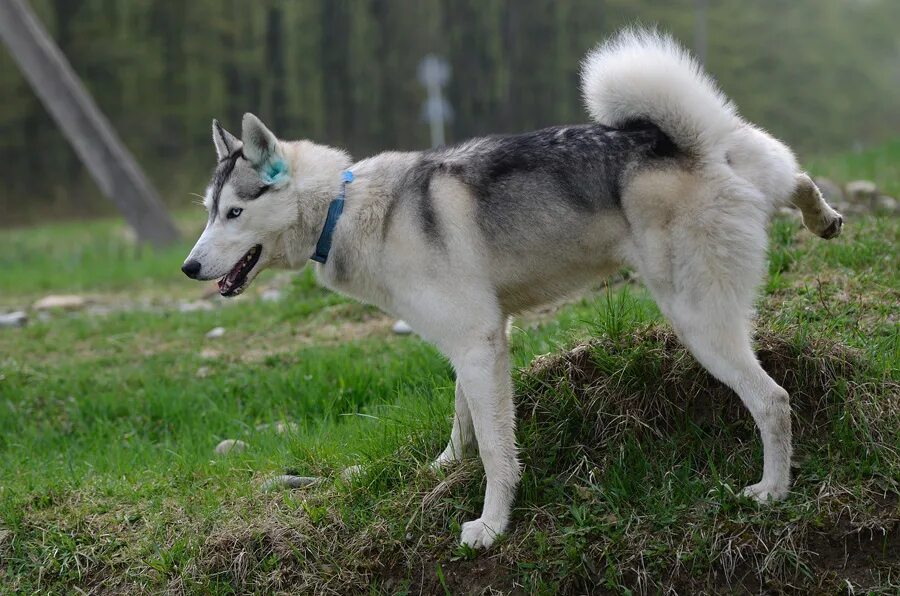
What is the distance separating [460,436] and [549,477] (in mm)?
437

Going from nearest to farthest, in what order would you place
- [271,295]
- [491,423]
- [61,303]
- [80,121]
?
1. [491,423]
2. [271,295]
3. [61,303]
4. [80,121]

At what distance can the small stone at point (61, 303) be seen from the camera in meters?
8.72

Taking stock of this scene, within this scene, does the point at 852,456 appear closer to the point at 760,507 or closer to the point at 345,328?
the point at 760,507

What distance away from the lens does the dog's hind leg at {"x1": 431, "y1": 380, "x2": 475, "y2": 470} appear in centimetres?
402

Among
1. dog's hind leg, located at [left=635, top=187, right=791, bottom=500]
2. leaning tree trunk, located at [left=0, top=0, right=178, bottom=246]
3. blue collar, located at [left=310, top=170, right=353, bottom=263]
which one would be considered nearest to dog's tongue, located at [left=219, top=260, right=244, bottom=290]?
blue collar, located at [left=310, top=170, right=353, bottom=263]

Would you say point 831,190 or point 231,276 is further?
point 831,190

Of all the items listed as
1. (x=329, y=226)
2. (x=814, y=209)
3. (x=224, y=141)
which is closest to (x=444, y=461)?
(x=329, y=226)

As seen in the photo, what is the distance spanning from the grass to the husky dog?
0.68 feet

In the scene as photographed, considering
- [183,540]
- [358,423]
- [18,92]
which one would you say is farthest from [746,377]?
[18,92]

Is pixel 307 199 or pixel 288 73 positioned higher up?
pixel 307 199

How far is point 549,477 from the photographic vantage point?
3844 mm

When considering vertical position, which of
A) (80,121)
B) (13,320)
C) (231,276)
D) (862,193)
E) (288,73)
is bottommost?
(288,73)

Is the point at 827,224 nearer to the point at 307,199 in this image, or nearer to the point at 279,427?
the point at 307,199

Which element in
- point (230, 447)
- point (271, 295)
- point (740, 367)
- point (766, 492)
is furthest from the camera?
point (271, 295)
